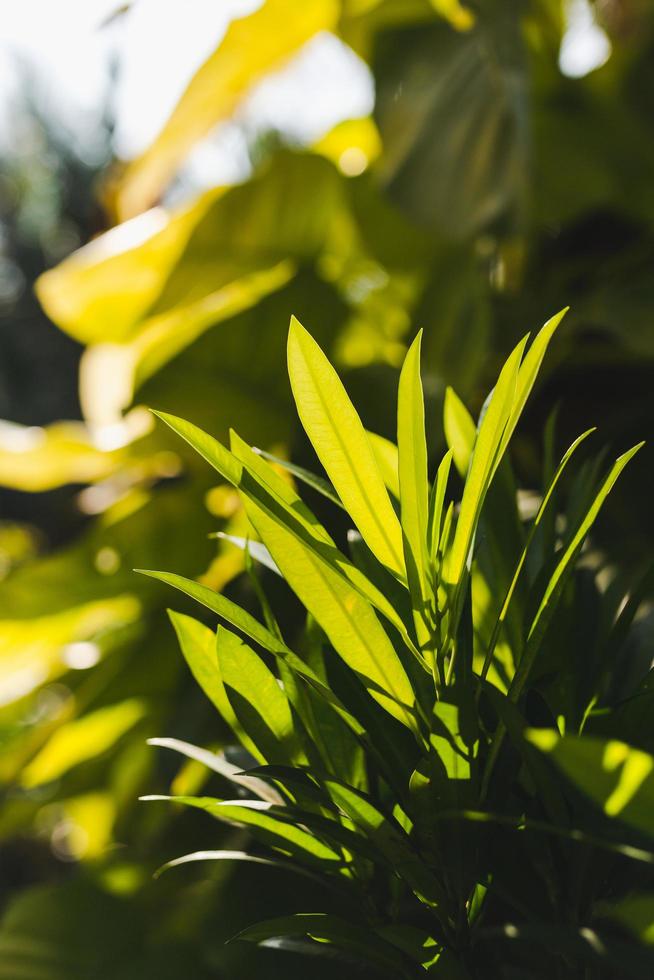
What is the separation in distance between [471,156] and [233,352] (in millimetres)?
234

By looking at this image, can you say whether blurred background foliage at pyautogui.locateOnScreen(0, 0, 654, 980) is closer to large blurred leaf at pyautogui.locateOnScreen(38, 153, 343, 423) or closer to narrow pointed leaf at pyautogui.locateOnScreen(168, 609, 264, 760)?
large blurred leaf at pyautogui.locateOnScreen(38, 153, 343, 423)

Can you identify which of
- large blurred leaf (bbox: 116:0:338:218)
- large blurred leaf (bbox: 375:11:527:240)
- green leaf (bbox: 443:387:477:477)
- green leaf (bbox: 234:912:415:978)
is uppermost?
large blurred leaf (bbox: 116:0:338:218)

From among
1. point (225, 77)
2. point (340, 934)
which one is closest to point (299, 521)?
point (340, 934)

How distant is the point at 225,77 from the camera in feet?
2.19

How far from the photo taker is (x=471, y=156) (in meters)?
0.58

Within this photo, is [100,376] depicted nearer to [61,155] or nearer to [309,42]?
[309,42]

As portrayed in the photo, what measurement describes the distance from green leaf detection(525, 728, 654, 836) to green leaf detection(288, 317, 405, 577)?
0.29 feet

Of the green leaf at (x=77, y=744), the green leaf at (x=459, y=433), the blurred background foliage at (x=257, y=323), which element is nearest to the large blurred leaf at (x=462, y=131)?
the blurred background foliage at (x=257, y=323)

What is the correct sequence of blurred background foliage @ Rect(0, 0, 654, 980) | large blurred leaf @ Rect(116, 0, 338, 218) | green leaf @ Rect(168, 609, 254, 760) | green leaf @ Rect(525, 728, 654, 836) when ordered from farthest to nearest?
large blurred leaf @ Rect(116, 0, 338, 218)
blurred background foliage @ Rect(0, 0, 654, 980)
green leaf @ Rect(168, 609, 254, 760)
green leaf @ Rect(525, 728, 654, 836)

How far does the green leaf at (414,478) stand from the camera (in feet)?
0.74

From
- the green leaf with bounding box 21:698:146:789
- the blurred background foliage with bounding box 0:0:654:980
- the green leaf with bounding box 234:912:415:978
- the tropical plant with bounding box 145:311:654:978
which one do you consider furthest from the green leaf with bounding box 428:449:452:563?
the green leaf with bounding box 21:698:146:789

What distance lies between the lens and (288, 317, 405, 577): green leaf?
9.1 inches

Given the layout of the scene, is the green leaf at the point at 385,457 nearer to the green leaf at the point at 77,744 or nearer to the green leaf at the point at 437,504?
the green leaf at the point at 437,504

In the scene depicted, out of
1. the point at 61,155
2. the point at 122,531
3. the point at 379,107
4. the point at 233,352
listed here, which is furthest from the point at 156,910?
the point at 61,155
